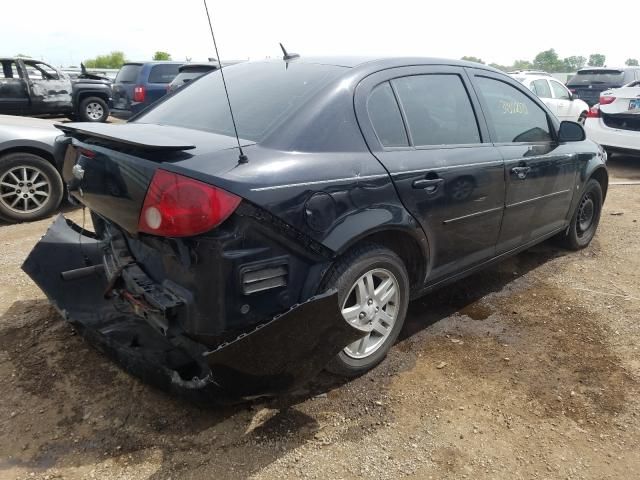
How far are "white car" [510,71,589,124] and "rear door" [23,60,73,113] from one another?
1006cm

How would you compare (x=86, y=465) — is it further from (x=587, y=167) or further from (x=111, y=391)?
(x=587, y=167)

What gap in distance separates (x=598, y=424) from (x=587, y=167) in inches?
103

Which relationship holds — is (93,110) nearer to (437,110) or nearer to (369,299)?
(437,110)

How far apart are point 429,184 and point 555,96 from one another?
32.4 ft

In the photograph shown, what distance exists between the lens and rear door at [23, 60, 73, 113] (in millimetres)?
11539

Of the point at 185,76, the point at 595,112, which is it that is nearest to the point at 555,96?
the point at 595,112

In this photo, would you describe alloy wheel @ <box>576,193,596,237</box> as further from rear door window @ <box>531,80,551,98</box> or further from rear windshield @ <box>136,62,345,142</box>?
rear door window @ <box>531,80,551,98</box>

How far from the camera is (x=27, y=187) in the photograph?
17.6 feet

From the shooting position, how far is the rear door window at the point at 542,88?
1062 centimetres

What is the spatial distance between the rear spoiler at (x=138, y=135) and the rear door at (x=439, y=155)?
93 centimetres

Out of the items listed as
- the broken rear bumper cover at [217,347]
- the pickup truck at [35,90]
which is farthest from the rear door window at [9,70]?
the broken rear bumper cover at [217,347]

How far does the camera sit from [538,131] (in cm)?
390

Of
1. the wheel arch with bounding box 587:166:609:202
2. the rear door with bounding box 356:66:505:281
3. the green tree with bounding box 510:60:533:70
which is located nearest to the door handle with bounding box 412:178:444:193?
the rear door with bounding box 356:66:505:281

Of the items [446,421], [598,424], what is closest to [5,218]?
[446,421]
